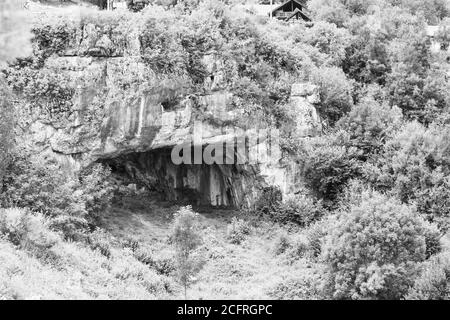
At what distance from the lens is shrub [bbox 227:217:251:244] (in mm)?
27016

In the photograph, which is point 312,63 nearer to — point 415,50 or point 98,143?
point 415,50

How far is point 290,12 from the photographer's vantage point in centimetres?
4416

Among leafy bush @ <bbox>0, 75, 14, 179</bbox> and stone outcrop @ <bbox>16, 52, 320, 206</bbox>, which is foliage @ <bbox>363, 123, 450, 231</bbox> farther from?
leafy bush @ <bbox>0, 75, 14, 179</bbox>

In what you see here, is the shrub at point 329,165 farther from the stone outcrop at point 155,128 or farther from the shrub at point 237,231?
the shrub at point 237,231

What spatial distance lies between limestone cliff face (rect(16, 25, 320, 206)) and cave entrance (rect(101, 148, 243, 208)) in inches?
4.8

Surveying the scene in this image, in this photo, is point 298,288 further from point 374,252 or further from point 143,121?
point 143,121

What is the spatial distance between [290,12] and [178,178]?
1943 cm

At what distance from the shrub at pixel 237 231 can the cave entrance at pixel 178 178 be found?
2.95 meters

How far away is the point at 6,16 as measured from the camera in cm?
1015

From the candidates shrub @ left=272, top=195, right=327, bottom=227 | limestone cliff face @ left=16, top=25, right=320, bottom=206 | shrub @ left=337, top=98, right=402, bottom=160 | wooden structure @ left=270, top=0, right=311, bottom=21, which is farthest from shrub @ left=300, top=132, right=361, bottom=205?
wooden structure @ left=270, top=0, right=311, bottom=21

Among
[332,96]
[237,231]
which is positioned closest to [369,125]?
[332,96]
